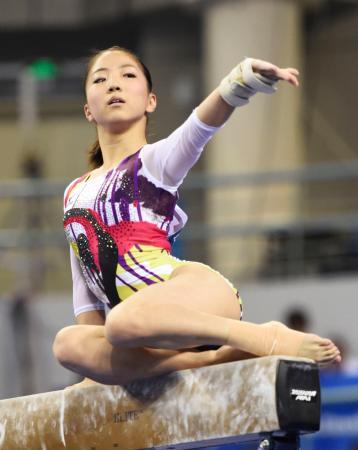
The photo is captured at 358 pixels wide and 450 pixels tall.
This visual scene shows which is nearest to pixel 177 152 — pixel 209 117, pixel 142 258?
pixel 209 117

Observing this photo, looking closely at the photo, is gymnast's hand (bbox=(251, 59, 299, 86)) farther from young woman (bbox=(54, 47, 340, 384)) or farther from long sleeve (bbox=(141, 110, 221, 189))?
long sleeve (bbox=(141, 110, 221, 189))

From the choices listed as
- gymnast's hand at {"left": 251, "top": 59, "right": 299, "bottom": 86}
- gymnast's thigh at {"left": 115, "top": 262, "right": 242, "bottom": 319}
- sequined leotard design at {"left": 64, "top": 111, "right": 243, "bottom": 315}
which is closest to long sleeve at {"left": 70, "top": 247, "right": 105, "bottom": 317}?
sequined leotard design at {"left": 64, "top": 111, "right": 243, "bottom": 315}

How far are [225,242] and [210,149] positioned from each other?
1.45 meters

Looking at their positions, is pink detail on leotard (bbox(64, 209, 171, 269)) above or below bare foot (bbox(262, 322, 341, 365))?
above

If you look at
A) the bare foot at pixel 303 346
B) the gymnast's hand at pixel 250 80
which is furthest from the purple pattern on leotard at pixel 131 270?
the gymnast's hand at pixel 250 80

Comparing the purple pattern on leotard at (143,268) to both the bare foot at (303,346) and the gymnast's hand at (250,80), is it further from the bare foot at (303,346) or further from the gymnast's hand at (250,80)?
the gymnast's hand at (250,80)

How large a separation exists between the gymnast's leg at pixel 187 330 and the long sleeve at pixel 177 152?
399mm

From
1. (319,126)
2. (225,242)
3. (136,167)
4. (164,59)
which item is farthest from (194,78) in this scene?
(136,167)

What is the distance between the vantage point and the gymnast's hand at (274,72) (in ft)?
12.8

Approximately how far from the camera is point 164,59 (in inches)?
503

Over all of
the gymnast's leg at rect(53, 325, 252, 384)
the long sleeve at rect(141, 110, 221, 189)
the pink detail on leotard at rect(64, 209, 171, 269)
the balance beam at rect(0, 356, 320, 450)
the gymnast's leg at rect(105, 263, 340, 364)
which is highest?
the long sleeve at rect(141, 110, 221, 189)

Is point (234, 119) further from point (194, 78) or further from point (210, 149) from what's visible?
point (194, 78)

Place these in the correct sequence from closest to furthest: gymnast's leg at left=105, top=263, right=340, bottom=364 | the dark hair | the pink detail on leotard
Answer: gymnast's leg at left=105, top=263, right=340, bottom=364 → the pink detail on leotard → the dark hair

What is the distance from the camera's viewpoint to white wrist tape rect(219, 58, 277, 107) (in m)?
3.95
